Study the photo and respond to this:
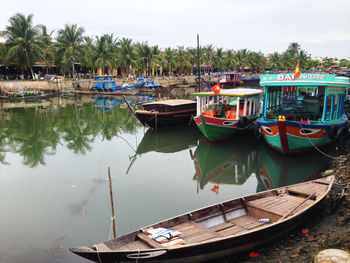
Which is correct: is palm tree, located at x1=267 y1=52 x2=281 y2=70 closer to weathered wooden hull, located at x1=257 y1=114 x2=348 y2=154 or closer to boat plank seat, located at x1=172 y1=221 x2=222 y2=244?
weathered wooden hull, located at x1=257 y1=114 x2=348 y2=154

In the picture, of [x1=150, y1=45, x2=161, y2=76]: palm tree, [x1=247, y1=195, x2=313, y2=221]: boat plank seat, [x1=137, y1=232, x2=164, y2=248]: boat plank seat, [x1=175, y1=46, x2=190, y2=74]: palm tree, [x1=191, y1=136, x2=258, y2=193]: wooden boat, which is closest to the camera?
[x1=137, y1=232, x2=164, y2=248]: boat plank seat

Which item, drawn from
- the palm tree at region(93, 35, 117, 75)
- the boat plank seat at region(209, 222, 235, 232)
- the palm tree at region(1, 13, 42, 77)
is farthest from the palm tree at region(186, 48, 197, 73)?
the boat plank seat at region(209, 222, 235, 232)

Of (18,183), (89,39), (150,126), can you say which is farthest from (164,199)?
(89,39)

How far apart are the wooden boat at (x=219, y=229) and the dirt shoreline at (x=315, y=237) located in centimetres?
24

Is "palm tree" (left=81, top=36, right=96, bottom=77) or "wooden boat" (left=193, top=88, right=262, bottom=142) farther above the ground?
"palm tree" (left=81, top=36, right=96, bottom=77)

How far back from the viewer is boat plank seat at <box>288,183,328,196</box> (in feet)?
23.3

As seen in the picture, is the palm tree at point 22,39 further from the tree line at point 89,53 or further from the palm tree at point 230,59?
the palm tree at point 230,59

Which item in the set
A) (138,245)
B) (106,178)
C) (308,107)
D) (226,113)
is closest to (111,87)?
(226,113)

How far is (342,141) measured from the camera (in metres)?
14.3

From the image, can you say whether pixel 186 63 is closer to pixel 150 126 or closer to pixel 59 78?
pixel 59 78

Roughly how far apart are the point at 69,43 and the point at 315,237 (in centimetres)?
4500

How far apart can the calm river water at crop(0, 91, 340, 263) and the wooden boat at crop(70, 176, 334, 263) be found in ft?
4.94

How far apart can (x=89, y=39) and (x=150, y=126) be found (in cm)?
3633

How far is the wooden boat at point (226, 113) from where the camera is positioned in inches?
552
